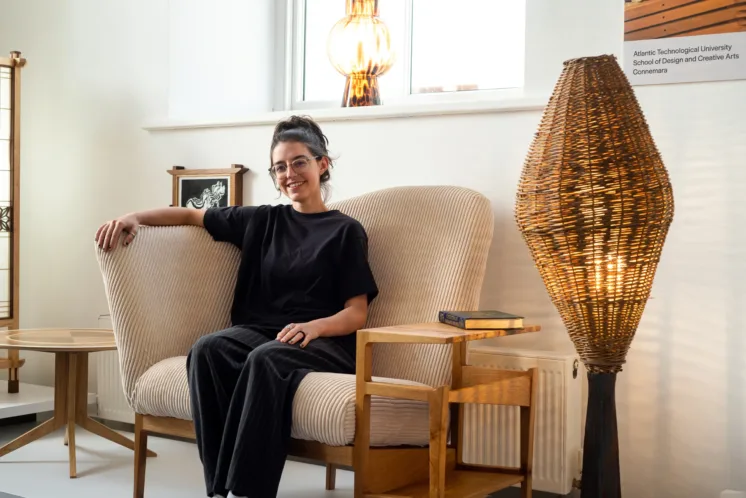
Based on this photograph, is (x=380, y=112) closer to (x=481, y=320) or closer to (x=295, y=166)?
(x=295, y=166)

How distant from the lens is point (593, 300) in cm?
213

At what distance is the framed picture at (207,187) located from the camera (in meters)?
3.37

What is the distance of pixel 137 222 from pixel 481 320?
3.23 ft

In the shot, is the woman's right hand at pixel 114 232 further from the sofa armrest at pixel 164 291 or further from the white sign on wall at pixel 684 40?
the white sign on wall at pixel 684 40

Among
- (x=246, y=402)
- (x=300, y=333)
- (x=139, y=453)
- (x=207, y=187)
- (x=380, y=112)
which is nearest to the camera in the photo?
(x=246, y=402)

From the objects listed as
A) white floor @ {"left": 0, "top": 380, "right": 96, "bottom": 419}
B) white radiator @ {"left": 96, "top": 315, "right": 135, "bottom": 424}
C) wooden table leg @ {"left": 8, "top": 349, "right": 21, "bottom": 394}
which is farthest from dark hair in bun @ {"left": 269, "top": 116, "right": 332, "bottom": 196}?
wooden table leg @ {"left": 8, "top": 349, "right": 21, "bottom": 394}

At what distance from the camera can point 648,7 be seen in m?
2.61

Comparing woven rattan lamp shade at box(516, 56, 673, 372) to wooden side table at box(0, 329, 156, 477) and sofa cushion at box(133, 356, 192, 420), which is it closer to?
sofa cushion at box(133, 356, 192, 420)

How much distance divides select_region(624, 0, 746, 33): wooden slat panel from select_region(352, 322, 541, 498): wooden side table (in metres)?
0.98

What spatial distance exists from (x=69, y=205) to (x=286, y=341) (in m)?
2.03

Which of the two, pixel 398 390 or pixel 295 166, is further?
pixel 295 166

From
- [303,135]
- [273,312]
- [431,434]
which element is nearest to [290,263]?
[273,312]

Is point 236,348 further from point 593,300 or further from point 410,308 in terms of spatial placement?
point 593,300

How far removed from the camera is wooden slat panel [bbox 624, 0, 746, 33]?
250 cm
